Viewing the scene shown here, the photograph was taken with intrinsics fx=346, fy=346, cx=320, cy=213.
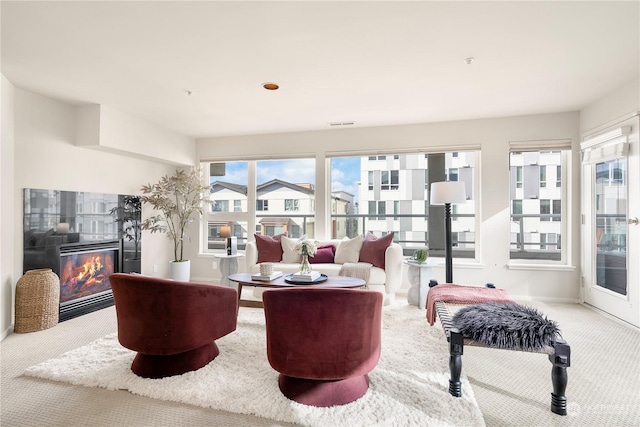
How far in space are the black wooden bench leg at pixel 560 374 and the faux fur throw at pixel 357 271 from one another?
Answer: 2.20m

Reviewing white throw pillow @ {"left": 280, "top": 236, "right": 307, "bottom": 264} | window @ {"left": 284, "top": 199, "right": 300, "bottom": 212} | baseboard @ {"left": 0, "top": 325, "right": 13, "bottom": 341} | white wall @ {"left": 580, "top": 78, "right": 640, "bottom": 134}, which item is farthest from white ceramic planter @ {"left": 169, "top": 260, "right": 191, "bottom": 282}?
white wall @ {"left": 580, "top": 78, "right": 640, "bottom": 134}

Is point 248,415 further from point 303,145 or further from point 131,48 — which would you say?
point 303,145

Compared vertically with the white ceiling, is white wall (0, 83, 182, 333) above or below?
below

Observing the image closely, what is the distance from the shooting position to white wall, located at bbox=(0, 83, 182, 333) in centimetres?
318

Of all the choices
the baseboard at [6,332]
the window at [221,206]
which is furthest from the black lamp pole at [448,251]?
the baseboard at [6,332]

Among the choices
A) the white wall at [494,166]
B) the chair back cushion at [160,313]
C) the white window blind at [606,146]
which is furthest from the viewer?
the white wall at [494,166]

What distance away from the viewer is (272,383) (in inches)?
85.0

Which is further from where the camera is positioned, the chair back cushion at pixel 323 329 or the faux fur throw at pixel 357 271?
the faux fur throw at pixel 357 271

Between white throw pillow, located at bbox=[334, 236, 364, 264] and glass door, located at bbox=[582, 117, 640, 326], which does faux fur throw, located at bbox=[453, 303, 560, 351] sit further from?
A: white throw pillow, located at bbox=[334, 236, 364, 264]

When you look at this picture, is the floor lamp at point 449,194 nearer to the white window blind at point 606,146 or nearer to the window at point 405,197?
the window at point 405,197

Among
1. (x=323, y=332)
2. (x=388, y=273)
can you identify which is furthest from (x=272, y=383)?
(x=388, y=273)

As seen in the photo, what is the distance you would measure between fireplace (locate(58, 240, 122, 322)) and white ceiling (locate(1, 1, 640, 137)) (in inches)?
65.8

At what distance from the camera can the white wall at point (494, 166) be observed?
427 cm

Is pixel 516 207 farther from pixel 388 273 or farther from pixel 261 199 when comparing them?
pixel 261 199
